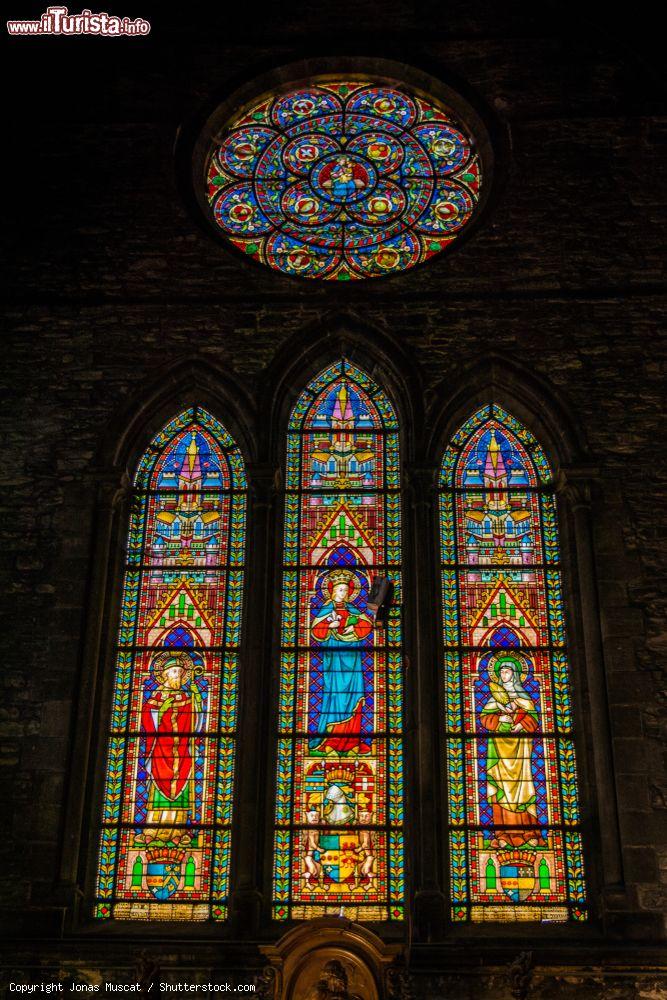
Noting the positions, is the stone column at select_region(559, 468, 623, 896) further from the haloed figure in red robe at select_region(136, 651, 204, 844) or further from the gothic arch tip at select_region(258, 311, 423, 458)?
the haloed figure in red robe at select_region(136, 651, 204, 844)

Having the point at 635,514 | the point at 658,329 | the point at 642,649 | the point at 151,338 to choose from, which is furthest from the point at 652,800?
the point at 151,338

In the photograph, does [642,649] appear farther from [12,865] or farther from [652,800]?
[12,865]

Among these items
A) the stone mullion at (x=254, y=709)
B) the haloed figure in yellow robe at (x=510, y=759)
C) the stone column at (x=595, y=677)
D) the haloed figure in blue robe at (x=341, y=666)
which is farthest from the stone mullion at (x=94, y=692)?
the stone column at (x=595, y=677)

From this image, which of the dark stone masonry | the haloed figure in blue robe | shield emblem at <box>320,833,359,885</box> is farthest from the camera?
the haloed figure in blue robe

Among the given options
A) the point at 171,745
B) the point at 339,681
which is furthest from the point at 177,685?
the point at 339,681

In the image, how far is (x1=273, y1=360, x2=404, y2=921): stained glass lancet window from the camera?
8.70 metres

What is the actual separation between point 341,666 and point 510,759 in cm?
127

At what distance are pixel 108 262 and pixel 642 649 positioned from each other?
16.6ft

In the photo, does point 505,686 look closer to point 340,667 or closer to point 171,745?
point 340,667

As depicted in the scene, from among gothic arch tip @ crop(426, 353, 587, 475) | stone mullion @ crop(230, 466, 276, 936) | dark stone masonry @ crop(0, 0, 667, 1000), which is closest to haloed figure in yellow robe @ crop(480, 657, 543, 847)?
dark stone masonry @ crop(0, 0, 667, 1000)

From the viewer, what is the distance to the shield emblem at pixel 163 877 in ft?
28.6

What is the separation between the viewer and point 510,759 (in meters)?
8.98

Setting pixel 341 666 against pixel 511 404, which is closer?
pixel 341 666

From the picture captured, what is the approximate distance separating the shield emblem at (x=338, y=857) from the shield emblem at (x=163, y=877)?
0.92 m
